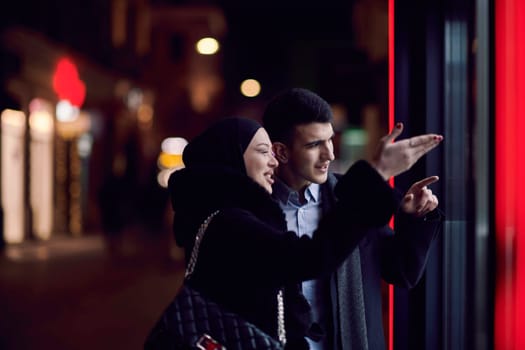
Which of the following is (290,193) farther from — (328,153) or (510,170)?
(510,170)

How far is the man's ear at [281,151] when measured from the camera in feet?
8.14

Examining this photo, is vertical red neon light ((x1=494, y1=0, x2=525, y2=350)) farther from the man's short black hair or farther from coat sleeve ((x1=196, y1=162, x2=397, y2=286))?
the man's short black hair

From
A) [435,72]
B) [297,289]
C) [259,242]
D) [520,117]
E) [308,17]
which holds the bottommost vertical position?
[297,289]

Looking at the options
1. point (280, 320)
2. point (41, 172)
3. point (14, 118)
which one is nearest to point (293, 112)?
point (280, 320)

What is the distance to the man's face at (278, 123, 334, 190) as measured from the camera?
7.75 feet

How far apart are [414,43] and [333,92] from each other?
27.2 metres

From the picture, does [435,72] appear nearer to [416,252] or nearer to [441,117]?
[441,117]

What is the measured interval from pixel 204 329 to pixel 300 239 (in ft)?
1.38

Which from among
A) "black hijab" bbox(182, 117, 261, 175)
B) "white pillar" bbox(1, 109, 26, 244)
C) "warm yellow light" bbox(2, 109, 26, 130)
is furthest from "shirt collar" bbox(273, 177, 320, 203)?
"white pillar" bbox(1, 109, 26, 244)

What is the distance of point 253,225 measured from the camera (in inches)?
87.3

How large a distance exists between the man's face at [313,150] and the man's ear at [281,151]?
0.05 meters

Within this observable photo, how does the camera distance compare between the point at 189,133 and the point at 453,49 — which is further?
the point at 189,133

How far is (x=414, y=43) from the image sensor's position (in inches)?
110

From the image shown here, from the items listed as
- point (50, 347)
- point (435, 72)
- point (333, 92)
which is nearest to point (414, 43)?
point (435, 72)
